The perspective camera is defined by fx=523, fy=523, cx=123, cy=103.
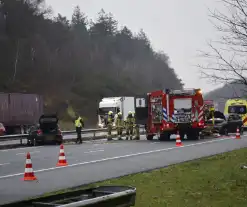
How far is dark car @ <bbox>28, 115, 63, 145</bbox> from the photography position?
1155 inches

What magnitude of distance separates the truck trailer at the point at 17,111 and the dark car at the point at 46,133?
12776 mm

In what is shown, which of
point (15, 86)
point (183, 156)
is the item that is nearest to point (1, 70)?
point (15, 86)

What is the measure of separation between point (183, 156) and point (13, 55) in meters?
49.2

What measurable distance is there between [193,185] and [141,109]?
64.7ft

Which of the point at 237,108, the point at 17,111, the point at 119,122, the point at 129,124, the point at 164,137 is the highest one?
the point at 17,111

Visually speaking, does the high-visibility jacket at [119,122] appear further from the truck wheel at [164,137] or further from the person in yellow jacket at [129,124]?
the truck wheel at [164,137]

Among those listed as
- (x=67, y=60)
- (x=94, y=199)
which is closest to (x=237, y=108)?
(x=94, y=199)

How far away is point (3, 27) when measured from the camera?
65.6 m

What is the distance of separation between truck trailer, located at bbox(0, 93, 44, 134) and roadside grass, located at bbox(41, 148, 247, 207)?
29.5 metres

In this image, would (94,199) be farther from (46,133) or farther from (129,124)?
(129,124)

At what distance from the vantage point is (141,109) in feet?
101

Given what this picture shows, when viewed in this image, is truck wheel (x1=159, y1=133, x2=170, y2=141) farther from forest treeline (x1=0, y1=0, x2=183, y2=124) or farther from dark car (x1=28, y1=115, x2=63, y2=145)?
forest treeline (x1=0, y1=0, x2=183, y2=124)

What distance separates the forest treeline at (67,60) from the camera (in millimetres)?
65688

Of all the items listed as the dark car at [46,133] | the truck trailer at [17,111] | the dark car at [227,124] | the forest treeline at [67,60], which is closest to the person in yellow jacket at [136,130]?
the dark car at [46,133]
